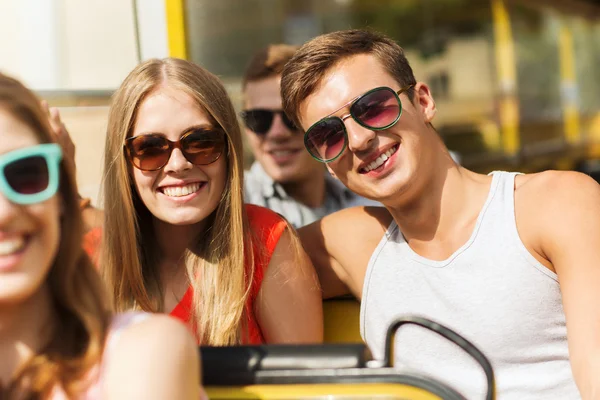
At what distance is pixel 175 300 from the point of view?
1.96 m

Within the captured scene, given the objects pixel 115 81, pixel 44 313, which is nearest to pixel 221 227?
pixel 44 313

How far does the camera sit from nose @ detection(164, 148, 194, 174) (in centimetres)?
184

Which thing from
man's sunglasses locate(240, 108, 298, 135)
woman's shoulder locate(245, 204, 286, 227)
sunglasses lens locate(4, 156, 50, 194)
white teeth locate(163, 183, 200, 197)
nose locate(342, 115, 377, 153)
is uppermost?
man's sunglasses locate(240, 108, 298, 135)

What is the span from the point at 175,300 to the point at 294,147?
0.99m

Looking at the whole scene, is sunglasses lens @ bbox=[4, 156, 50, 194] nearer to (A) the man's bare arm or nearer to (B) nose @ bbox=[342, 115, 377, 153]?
(B) nose @ bbox=[342, 115, 377, 153]

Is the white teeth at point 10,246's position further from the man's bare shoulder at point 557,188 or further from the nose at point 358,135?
the man's bare shoulder at point 557,188

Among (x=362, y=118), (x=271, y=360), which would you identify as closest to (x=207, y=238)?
(x=362, y=118)

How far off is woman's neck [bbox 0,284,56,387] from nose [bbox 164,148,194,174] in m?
0.72

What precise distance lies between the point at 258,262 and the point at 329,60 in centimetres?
54

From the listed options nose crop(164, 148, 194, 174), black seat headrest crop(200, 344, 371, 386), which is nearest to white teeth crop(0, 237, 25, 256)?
black seat headrest crop(200, 344, 371, 386)

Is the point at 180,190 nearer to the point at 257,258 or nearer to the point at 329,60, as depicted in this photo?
the point at 257,258

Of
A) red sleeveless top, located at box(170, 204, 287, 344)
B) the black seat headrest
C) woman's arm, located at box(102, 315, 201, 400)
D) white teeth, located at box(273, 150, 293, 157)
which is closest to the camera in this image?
woman's arm, located at box(102, 315, 201, 400)

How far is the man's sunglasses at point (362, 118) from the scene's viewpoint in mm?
1808

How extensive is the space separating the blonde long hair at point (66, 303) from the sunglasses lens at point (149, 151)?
0.68m
